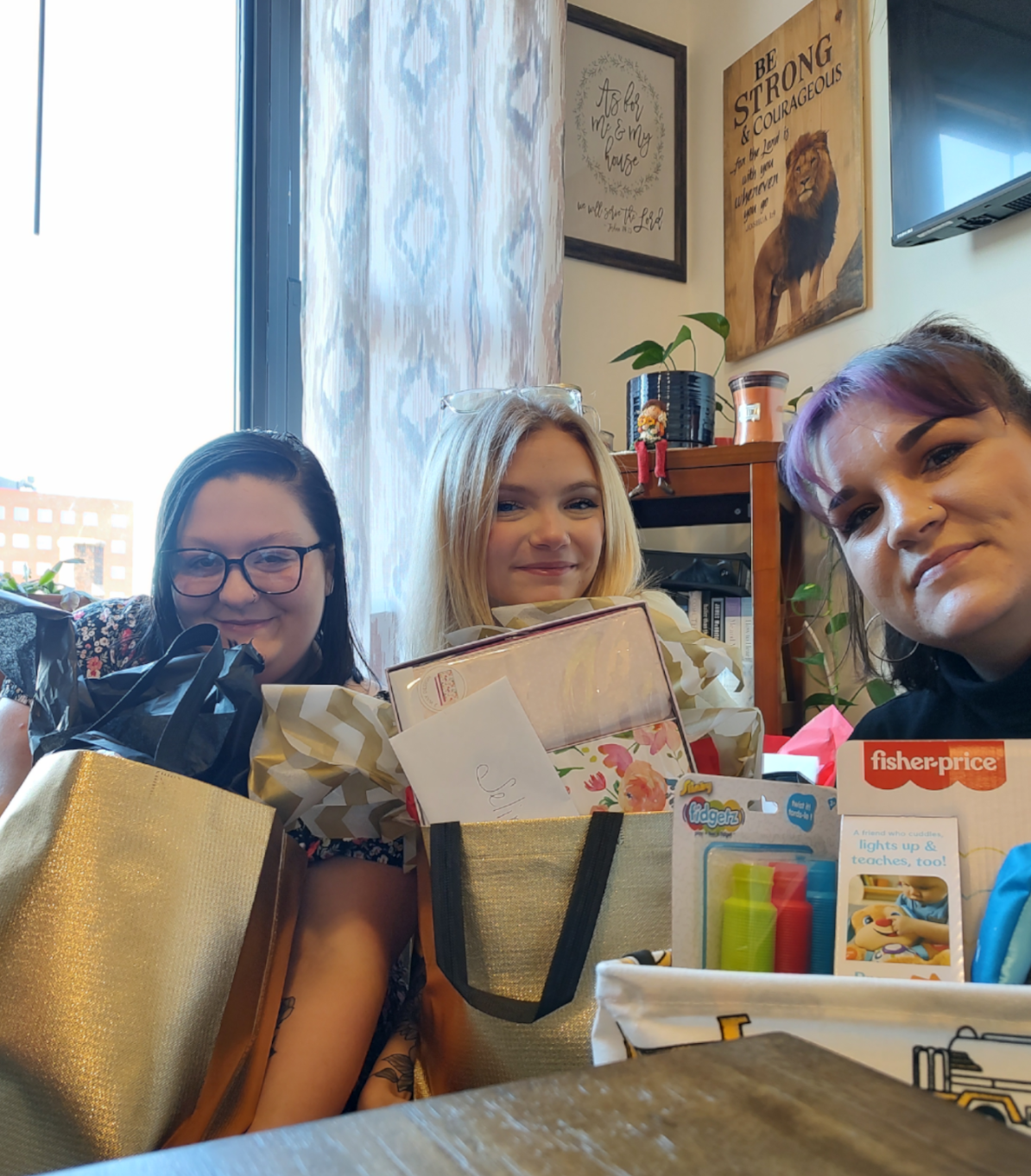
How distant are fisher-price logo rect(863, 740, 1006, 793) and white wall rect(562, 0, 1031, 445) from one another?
113cm

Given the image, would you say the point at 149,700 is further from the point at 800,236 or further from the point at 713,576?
the point at 800,236

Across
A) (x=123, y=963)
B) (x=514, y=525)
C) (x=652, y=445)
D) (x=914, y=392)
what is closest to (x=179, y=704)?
(x=123, y=963)

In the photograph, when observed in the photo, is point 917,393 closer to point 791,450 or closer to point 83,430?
point 791,450

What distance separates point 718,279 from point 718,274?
0.04 feet

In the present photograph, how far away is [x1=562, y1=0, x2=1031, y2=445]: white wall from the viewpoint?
1.52m

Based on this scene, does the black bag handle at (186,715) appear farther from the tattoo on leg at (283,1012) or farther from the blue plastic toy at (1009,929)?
the blue plastic toy at (1009,929)

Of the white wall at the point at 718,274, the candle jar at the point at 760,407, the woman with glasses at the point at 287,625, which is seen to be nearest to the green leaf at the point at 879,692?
the candle jar at the point at 760,407

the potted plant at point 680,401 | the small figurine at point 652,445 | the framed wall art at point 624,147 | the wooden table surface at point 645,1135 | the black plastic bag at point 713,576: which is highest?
the framed wall art at point 624,147

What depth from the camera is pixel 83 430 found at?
1.56m

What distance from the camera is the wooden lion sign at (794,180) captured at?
5.57 ft

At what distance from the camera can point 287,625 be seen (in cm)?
95

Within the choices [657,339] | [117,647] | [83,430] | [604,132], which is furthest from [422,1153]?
[604,132]

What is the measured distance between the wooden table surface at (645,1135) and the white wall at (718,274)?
149 centimetres

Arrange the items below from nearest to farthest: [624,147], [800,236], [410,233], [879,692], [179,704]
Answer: [179,704]
[879,692]
[410,233]
[800,236]
[624,147]
